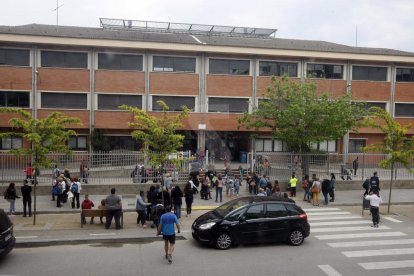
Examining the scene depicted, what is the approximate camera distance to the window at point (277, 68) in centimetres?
3788

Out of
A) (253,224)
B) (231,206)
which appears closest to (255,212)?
(253,224)

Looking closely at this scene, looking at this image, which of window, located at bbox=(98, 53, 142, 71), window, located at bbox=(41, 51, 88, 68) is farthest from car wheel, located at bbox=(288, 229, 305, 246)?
window, located at bbox=(41, 51, 88, 68)

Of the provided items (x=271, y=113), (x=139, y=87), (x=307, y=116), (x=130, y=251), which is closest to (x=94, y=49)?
(x=139, y=87)

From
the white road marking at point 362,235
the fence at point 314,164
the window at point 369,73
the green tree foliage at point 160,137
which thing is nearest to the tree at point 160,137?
the green tree foliage at point 160,137

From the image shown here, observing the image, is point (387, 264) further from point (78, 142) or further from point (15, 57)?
point (15, 57)

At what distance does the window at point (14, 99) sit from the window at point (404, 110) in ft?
105

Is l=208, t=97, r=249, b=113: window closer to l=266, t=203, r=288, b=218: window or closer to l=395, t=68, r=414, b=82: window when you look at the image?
l=395, t=68, r=414, b=82: window

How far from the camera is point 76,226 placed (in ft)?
52.9

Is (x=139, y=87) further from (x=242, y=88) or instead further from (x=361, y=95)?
(x=361, y=95)

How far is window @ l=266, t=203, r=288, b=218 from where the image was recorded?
1369cm

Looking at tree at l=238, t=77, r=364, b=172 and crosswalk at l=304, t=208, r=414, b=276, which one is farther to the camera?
tree at l=238, t=77, r=364, b=172

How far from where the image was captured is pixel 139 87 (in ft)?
118

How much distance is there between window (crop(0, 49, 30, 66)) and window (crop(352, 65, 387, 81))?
91.0 ft

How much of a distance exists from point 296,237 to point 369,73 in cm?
3020
